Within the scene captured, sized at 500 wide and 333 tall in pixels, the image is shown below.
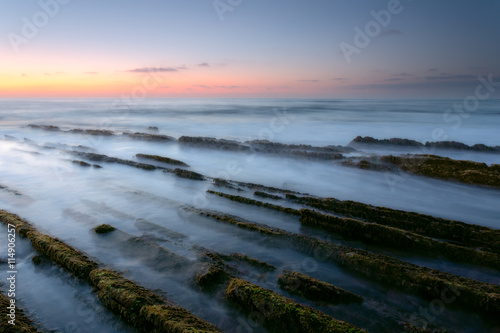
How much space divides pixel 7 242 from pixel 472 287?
8.63 metres

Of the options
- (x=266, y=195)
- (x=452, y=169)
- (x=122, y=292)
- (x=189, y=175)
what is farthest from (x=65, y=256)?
(x=452, y=169)

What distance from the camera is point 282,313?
3457mm

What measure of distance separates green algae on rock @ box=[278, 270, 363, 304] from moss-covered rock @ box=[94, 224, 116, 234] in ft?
13.6

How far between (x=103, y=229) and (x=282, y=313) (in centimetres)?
462

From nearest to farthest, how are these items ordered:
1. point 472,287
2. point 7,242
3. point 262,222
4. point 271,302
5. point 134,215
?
point 271,302, point 472,287, point 7,242, point 262,222, point 134,215

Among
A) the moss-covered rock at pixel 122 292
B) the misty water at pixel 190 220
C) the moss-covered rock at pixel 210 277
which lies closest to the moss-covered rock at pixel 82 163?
the misty water at pixel 190 220

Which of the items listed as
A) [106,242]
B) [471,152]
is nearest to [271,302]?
[106,242]

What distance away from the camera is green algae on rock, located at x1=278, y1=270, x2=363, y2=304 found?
13.2 feet

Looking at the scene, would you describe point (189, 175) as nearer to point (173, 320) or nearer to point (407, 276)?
point (173, 320)

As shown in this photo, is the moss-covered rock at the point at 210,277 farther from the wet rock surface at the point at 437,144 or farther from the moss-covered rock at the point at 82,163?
the wet rock surface at the point at 437,144

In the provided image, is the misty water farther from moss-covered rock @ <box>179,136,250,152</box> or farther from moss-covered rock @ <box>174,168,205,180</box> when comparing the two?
moss-covered rock @ <box>179,136,250,152</box>

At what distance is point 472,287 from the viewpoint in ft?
13.3

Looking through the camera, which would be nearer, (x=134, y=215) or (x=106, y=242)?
(x=106, y=242)

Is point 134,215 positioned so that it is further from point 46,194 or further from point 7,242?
point 46,194
